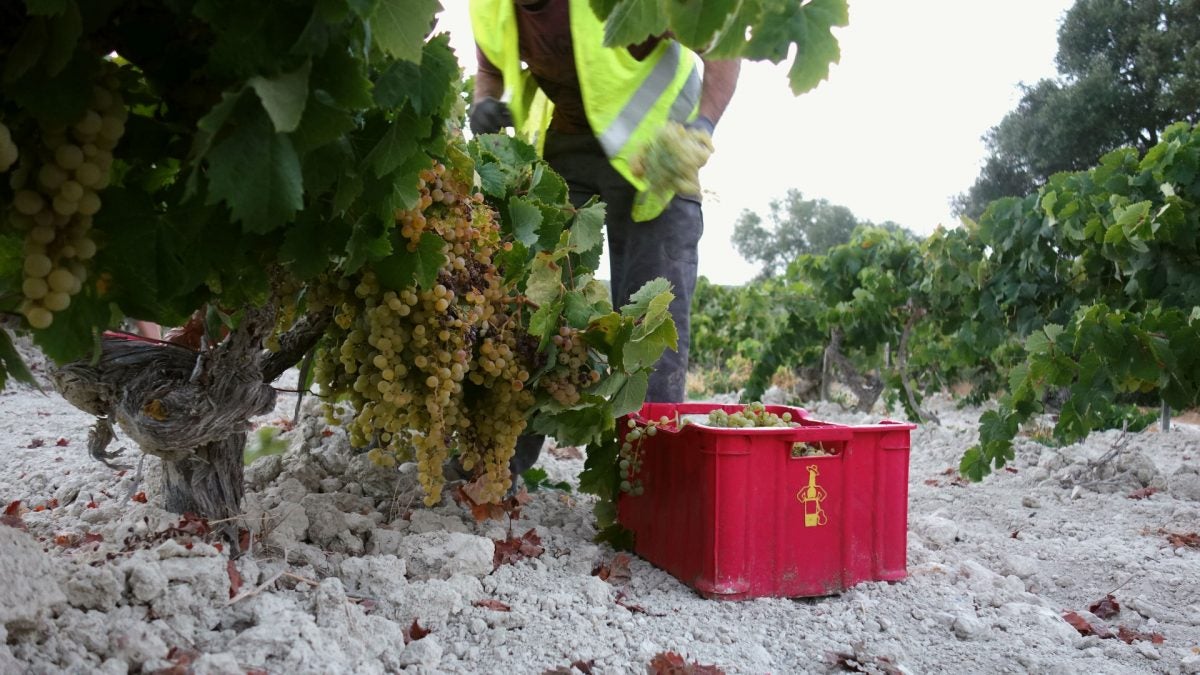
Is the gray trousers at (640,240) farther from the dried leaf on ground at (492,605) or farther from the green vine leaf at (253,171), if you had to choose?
the green vine leaf at (253,171)

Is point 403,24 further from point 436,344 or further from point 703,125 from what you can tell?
point 703,125

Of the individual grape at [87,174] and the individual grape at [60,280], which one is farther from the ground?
the individual grape at [87,174]

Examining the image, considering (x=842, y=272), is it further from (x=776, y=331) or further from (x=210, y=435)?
(x=210, y=435)

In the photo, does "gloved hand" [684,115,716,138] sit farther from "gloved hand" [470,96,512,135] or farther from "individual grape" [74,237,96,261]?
"individual grape" [74,237,96,261]

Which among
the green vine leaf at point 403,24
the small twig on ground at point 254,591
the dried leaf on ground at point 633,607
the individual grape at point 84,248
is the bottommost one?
the dried leaf on ground at point 633,607

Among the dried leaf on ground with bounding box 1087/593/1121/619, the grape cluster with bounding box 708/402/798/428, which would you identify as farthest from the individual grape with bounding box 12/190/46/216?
the dried leaf on ground with bounding box 1087/593/1121/619

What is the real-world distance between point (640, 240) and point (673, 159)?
100 cm

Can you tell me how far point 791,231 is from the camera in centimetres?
4228

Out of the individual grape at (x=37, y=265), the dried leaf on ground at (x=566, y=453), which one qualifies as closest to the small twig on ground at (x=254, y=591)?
the individual grape at (x=37, y=265)

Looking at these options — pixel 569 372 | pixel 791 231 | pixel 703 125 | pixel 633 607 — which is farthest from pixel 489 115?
pixel 791 231

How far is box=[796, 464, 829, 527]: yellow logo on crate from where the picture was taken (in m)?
2.62

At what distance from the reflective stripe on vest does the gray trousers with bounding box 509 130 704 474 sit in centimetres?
68

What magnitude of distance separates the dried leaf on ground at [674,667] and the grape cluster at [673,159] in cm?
114

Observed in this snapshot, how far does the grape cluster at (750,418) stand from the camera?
2.78 meters
